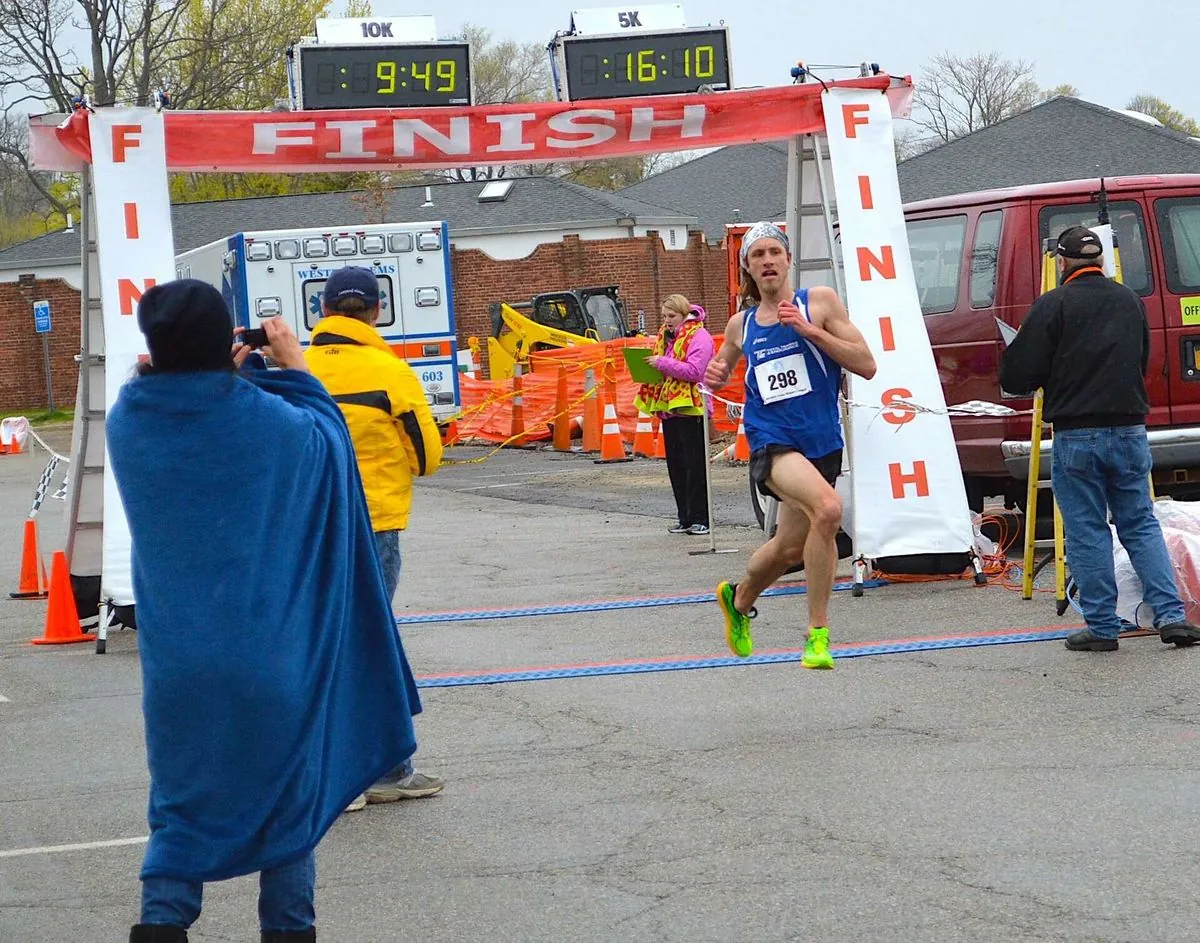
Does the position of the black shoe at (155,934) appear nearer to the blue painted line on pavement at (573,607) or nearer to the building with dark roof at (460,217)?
the blue painted line on pavement at (573,607)

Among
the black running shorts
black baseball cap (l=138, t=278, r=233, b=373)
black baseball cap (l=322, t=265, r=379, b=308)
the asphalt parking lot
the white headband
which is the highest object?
the white headband

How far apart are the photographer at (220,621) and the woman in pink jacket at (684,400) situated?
997 cm

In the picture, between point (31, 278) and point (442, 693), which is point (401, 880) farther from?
point (31, 278)

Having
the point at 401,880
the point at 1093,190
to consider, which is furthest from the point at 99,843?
the point at 1093,190

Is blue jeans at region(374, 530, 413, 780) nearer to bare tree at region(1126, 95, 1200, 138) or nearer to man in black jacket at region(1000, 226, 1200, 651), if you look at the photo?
man in black jacket at region(1000, 226, 1200, 651)

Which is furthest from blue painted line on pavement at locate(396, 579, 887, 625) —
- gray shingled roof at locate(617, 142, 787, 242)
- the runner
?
gray shingled roof at locate(617, 142, 787, 242)

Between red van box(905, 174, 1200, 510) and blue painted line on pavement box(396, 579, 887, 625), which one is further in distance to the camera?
red van box(905, 174, 1200, 510)

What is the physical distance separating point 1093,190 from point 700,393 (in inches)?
153

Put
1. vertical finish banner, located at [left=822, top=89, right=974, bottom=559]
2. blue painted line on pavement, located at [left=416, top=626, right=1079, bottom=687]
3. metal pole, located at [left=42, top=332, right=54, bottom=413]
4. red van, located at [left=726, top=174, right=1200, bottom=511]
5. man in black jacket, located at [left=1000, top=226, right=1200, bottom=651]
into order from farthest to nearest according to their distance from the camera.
Answer: metal pole, located at [left=42, top=332, right=54, bottom=413], red van, located at [left=726, top=174, right=1200, bottom=511], vertical finish banner, located at [left=822, top=89, right=974, bottom=559], blue painted line on pavement, located at [left=416, top=626, right=1079, bottom=687], man in black jacket, located at [left=1000, top=226, right=1200, bottom=651]

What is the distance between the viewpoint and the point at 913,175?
164ft

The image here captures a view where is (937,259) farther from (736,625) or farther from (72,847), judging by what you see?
(72,847)

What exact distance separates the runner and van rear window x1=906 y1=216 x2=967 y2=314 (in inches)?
142

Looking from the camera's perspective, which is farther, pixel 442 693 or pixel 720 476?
pixel 720 476

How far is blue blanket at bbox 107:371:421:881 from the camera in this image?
395cm
